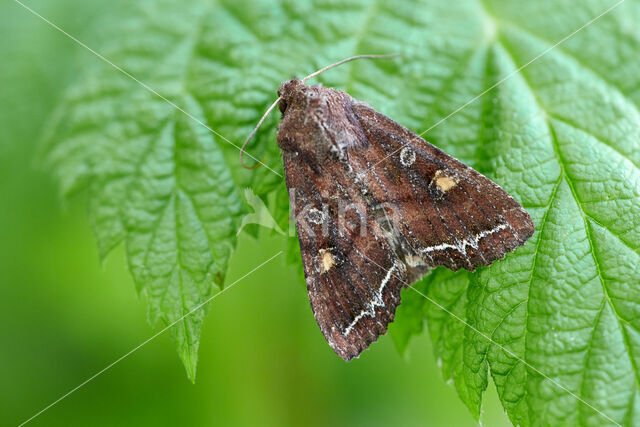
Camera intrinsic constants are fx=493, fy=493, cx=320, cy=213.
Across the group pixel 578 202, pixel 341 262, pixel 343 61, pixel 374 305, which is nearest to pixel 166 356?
pixel 341 262

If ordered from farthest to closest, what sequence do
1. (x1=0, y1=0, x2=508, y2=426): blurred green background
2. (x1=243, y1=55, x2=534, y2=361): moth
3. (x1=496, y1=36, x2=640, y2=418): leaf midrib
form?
(x1=0, y1=0, x2=508, y2=426): blurred green background, (x1=243, y1=55, x2=534, y2=361): moth, (x1=496, y1=36, x2=640, y2=418): leaf midrib

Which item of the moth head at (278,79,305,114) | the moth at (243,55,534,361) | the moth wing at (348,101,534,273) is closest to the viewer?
the moth wing at (348,101,534,273)

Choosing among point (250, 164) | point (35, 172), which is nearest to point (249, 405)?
point (250, 164)

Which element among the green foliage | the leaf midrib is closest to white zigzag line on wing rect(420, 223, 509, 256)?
the green foliage

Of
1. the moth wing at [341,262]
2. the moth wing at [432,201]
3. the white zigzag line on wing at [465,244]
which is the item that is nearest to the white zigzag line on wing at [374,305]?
the moth wing at [341,262]

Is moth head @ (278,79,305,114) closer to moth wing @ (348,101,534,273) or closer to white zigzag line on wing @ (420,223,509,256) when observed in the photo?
moth wing @ (348,101,534,273)

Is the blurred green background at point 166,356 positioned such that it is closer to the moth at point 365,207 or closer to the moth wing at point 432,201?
the moth at point 365,207
